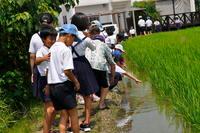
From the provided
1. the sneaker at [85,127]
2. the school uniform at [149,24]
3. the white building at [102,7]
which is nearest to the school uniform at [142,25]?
the school uniform at [149,24]

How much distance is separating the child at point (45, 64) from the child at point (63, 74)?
296mm

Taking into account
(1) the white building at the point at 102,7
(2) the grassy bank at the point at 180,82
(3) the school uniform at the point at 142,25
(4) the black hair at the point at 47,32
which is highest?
(4) the black hair at the point at 47,32

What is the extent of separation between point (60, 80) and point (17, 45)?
3777 millimetres

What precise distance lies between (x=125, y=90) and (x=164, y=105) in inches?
96.4

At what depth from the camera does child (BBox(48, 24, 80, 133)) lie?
5.35 m

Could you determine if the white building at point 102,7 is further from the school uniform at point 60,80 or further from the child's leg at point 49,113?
the school uniform at point 60,80

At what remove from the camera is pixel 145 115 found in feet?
22.7

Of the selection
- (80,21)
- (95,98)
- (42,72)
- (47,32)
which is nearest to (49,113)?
(42,72)

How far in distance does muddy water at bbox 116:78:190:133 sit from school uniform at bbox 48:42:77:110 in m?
1.01

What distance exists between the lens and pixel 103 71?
24.0 feet

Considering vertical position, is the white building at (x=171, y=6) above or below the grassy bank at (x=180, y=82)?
below

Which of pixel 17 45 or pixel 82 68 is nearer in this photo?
pixel 82 68

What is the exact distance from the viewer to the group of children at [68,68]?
214 inches

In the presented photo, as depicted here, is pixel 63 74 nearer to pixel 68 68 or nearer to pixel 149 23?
pixel 68 68
